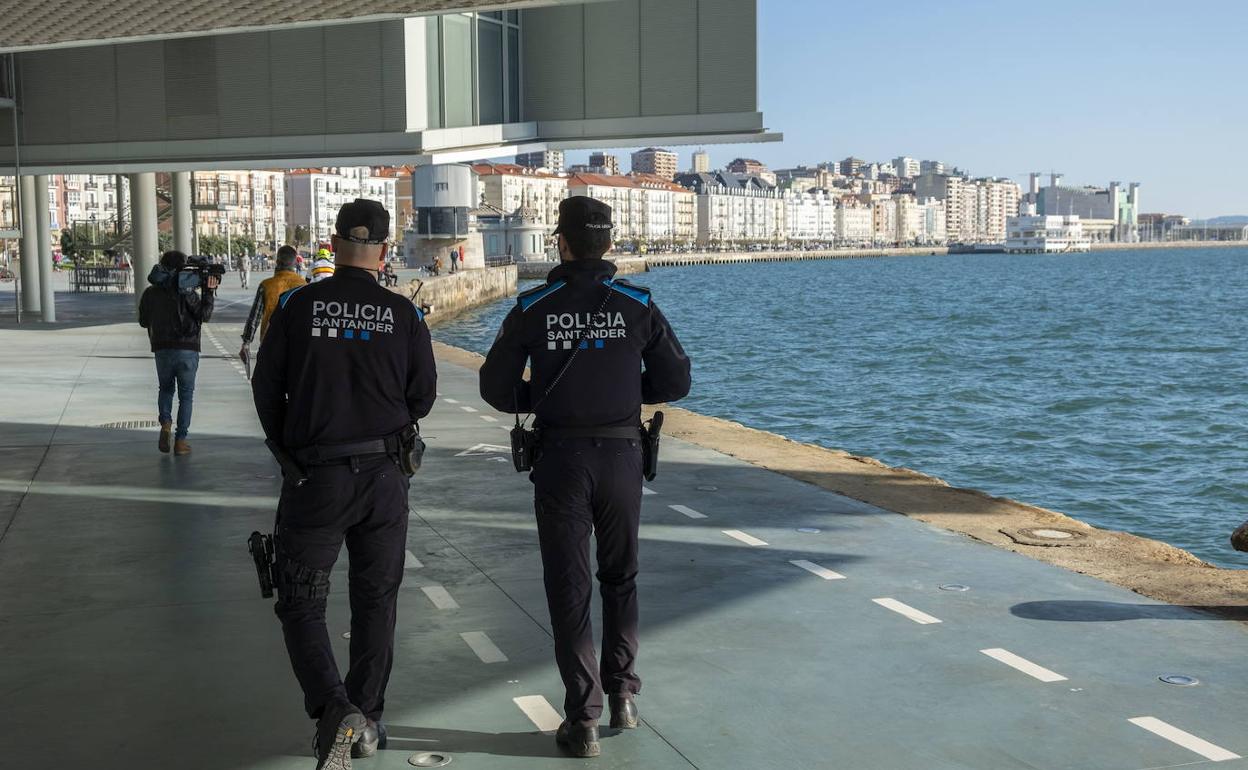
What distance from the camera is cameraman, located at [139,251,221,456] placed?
11.8 metres

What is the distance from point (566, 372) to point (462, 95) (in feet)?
85.9

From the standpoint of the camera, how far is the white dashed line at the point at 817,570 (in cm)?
764

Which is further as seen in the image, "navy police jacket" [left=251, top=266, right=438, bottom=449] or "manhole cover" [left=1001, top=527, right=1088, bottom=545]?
"manhole cover" [left=1001, top=527, right=1088, bottom=545]

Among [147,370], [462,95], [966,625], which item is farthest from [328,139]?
[966,625]

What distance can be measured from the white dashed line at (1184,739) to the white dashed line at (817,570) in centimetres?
252

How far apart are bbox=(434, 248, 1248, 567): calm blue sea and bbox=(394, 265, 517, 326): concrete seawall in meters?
1.48

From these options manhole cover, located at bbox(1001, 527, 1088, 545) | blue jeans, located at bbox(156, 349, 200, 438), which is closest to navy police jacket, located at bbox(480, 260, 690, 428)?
manhole cover, located at bbox(1001, 527, 1088, 545)

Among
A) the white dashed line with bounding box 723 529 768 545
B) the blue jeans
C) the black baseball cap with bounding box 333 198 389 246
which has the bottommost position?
the white dashed line with bounding box 723 529 768 545

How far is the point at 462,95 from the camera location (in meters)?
30.2

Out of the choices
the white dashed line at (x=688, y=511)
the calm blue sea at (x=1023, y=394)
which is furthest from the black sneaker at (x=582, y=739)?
the calm blue sea at (x=1023, y=394)

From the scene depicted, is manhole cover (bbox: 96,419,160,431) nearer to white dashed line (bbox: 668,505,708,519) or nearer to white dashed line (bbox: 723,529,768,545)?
white dashed line (bbox: 668,505,708,519)

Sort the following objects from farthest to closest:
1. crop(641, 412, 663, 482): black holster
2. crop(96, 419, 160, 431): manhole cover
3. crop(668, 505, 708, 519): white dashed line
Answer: crop(96, 419, 160, 431): manhole cover → crop(668, 505, 708, 519): white dashed line → crop(641, 412, 663, 482): black holster

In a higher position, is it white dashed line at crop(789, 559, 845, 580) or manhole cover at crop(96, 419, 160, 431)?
manhole cover at crop(96, 419, 160, 431)

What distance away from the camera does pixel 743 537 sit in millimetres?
8758
